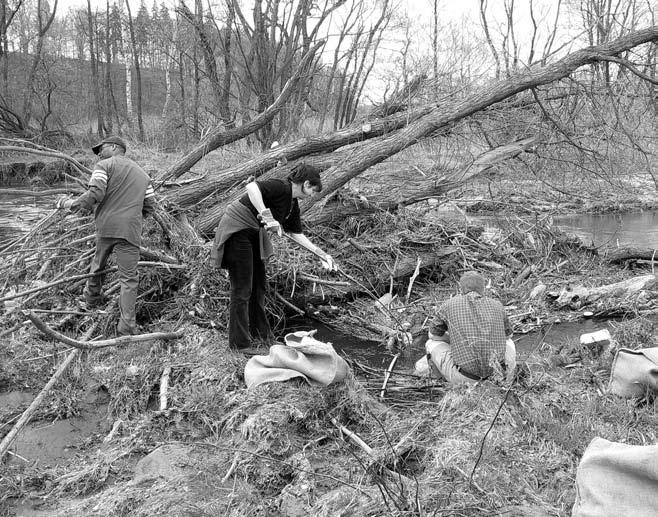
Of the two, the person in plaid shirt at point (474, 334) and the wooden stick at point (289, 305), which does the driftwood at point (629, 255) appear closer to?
the wooden stick at point (289, 305)

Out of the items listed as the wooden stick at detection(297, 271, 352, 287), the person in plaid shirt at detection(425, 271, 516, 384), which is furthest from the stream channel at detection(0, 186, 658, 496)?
the person in plaid shirt at detection(425, 271, 516, 384)

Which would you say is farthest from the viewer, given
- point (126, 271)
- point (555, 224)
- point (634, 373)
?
point (555, 224)

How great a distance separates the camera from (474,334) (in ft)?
11.5

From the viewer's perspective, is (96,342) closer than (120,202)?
Yes

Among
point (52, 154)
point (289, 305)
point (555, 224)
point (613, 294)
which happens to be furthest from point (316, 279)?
point (555, 224)

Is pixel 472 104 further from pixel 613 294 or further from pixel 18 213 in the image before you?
pixel 18 213

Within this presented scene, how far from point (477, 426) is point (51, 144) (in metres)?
18.3

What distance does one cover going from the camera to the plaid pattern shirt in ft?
11.4

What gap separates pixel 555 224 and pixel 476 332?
26.0 ft

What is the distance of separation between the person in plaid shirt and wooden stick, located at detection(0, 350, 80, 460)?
2.51m

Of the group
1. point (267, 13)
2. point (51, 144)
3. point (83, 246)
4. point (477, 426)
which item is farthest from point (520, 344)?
point (51, 144)

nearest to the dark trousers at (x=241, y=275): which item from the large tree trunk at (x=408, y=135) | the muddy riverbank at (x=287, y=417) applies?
the muddy riverbank at (x=287, y=417)

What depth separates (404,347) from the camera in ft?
16.8

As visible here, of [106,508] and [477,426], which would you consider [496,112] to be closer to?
[477,426]
